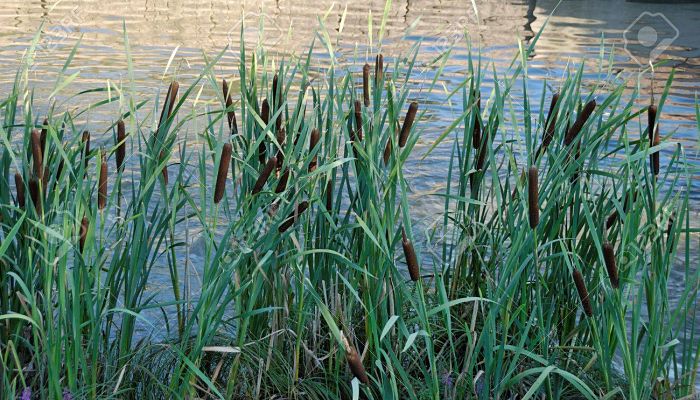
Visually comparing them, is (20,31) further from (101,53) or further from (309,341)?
(309,341)

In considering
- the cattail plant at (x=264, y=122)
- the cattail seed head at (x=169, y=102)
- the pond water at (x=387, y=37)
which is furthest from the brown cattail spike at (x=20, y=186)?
the pond water at (x=387, y=37)

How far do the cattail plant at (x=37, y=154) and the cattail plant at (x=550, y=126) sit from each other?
116 cm

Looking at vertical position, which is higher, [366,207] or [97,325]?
[366,207]

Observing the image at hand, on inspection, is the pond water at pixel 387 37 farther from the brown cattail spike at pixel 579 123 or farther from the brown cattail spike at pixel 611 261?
the brown cattail spike at pixel 611 261

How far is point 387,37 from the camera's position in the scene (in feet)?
32.2

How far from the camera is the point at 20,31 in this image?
930 cm

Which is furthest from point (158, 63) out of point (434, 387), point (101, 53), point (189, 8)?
point (434, 387)

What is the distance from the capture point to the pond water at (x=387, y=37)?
6562 mm

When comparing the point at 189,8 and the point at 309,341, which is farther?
the point at 189,8

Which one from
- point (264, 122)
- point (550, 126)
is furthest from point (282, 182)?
point (550, 126)

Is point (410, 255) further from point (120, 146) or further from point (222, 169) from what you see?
point (120, 146)

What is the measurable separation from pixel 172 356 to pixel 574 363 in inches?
37.5

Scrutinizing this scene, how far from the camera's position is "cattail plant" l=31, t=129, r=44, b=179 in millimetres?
1864

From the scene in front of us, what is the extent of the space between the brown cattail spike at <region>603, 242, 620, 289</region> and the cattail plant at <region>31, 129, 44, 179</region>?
105 cm
